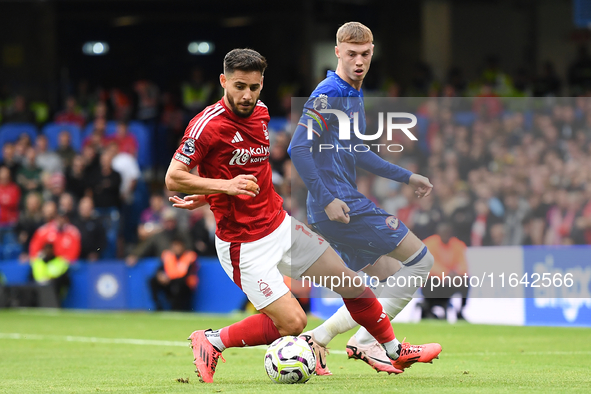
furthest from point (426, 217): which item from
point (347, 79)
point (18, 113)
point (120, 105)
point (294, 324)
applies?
point (18, 113)

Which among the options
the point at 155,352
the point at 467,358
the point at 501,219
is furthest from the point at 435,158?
the point at 155,352

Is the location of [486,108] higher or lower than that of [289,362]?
higher

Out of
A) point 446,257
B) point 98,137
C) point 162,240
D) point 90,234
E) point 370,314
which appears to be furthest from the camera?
point 98,137

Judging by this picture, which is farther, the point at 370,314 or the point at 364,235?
the point at 364,235

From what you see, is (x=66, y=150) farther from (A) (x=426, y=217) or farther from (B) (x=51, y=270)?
(A) (x=426, y=217)

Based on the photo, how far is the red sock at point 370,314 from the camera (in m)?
6.04

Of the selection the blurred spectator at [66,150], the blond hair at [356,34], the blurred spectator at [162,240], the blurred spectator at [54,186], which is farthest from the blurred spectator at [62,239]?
the blond hair at [356,34]

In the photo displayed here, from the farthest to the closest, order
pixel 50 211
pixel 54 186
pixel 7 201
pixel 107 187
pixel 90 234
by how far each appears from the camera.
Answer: pixel 7 201 → pixel 54 186 → pixel 107 187 → pixel 50 211 → pixel 90 234

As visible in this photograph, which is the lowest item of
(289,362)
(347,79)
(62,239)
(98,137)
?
(62,239)

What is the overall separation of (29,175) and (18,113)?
320 cm

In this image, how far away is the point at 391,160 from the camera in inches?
290

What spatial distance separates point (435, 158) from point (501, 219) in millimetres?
1155

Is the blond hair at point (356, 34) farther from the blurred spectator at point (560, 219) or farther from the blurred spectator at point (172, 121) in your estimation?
the blurred spectator at point (172, 121)

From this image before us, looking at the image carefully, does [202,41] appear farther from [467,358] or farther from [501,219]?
[467,358]
